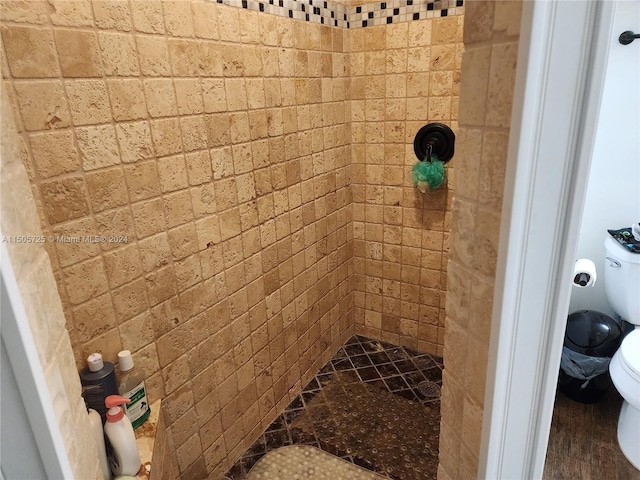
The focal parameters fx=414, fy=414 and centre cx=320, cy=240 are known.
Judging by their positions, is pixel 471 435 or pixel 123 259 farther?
pixel 123 259

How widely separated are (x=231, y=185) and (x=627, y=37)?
1.67m

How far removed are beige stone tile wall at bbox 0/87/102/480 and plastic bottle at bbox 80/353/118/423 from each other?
389 millimetres

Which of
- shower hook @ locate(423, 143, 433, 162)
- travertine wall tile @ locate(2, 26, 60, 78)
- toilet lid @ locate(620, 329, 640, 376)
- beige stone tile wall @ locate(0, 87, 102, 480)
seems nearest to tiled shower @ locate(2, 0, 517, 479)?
travertine wall tile @ locate(2, 26, 60, 78)

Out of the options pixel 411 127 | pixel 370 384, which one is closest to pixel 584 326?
pixel 370 384

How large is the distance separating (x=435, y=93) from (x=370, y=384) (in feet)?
4.85

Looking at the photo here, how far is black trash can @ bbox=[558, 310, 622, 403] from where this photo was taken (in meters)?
1.84

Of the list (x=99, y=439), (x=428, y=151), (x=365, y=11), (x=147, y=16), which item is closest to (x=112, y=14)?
(x=147, y=16)

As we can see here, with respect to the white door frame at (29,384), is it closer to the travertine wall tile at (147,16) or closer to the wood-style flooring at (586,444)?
the travertine wall tile at (147,16)

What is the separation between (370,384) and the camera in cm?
214

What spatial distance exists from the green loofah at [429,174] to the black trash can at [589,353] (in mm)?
→ 890

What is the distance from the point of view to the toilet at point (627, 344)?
5.17 feet

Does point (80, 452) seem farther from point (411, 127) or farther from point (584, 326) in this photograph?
point (584, 326)

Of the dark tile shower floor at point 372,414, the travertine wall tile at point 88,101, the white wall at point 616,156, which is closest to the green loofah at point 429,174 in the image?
the white wall at point 616,156

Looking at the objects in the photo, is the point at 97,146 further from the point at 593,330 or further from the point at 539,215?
the point at 593,330
